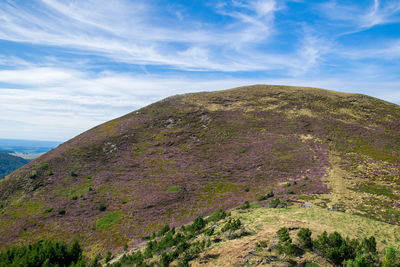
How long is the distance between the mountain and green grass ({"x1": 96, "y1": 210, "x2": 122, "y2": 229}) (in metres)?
0.15

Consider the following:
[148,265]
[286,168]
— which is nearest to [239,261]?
[148,265]

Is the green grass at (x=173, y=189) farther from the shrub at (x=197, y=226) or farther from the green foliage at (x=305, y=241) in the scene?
the green foliage at (x=305, y=241)

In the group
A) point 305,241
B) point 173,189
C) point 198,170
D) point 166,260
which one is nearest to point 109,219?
point 173,189

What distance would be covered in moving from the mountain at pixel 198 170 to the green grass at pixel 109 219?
154mm

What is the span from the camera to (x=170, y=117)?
2594 inches

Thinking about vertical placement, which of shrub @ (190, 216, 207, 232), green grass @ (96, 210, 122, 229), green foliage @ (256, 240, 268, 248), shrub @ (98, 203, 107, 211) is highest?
green foliage @ (256, 240, 268, 248)

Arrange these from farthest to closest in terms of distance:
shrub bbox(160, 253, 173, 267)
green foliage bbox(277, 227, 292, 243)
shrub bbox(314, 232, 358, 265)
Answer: shrub bbox(160, 253, 173, 267) < green foliage bbox(277, 227, 292, 243) < shrub bbox(314, 232, 358, 265)

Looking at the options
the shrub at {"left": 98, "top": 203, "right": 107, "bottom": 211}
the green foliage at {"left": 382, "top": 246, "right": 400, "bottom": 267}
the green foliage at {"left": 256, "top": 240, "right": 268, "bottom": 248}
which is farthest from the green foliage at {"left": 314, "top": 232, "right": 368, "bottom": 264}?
the shrub at {"left": 98, "top": 203, "right": 107, "bottom": 211}

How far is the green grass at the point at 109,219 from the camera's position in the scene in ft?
89.1

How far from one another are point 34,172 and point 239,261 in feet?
150

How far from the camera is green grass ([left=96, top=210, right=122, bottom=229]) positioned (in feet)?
89.1

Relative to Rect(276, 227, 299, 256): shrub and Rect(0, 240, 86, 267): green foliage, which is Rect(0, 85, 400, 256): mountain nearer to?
Rect(0, 240, 86, 267): green foliage

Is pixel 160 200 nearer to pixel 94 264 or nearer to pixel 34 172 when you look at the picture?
pixel 94 264

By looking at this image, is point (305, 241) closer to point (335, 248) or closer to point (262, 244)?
point (335, 248)
